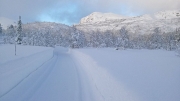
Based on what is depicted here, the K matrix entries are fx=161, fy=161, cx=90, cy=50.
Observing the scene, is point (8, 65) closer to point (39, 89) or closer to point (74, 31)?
Result: point (39, 89)

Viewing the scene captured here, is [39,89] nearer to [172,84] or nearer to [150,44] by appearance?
[172,84]

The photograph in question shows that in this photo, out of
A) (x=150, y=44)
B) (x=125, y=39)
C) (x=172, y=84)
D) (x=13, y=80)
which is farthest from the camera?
(x=150, y=44)

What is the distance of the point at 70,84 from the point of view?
1137 cm

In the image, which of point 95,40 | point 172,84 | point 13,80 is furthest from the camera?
point 95,40

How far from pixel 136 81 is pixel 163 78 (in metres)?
1.51

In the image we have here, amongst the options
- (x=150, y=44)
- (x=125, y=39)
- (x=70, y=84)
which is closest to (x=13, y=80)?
(x=70, y=84)

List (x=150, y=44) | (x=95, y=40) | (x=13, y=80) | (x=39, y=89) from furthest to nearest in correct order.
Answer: (x=95, y=40)
(x=150, y=44)
(x=13, y=80)
(x=39, y=89)

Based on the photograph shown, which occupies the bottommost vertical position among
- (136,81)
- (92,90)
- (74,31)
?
(92,90)

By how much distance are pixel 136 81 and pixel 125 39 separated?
5360 centimetres

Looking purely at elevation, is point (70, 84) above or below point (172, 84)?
below

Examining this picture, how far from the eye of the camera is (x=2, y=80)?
32.4 ft

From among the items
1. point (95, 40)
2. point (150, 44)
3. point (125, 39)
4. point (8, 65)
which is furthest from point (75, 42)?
point (8, 65)

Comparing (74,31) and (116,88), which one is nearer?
(116,88)

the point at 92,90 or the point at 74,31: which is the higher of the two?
the point at 74,31
